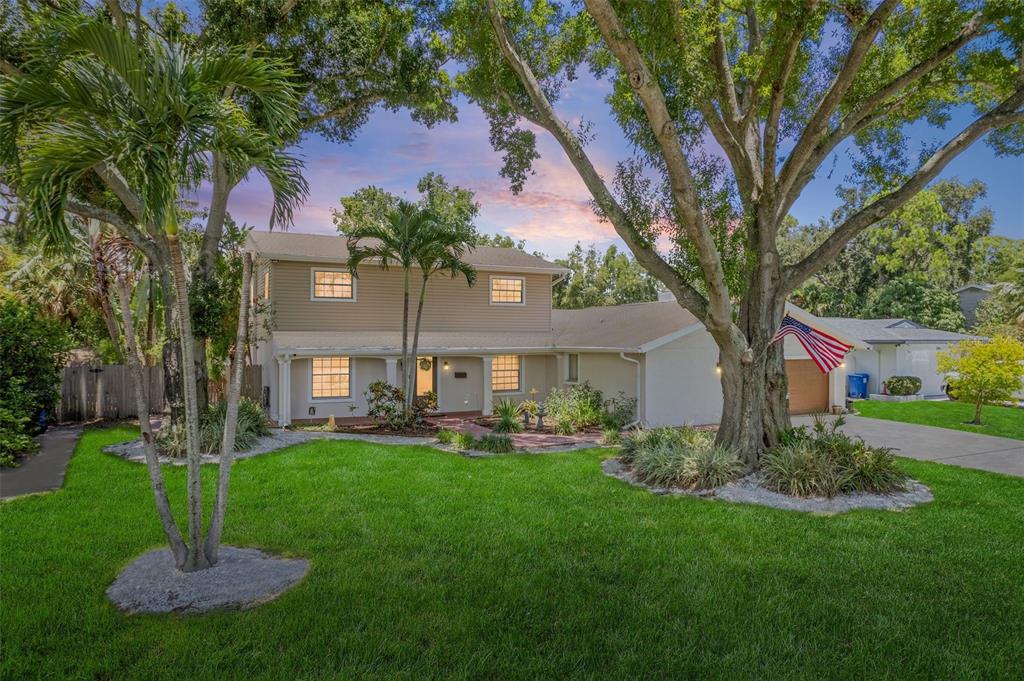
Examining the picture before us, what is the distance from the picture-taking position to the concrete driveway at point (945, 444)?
1087cm

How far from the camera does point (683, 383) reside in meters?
15.8

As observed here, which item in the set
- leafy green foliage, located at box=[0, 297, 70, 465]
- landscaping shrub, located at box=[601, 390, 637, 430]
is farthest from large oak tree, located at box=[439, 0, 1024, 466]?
leafy green foliage, located at box=[0, 297, 70, 465]

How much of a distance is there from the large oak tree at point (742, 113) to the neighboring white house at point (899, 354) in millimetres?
14921

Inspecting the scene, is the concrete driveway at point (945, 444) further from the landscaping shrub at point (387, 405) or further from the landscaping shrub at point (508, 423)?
the landscaping shrub at point (387, 405)

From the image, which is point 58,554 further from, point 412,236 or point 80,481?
point 412,236

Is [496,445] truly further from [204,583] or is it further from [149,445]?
[149,445]

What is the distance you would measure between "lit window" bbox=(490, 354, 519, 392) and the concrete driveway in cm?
856

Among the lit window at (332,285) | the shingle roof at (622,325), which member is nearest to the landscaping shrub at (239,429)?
the lit window at (332,285)

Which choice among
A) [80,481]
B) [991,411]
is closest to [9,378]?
[80,481]

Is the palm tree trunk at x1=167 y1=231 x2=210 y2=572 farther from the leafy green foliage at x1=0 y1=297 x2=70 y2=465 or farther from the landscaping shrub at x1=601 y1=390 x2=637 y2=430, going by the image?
the landscaping shrub at x1=601 y1=390 x2=637 y2=430

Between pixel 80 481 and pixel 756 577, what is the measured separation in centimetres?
957

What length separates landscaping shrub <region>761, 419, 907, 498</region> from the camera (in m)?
8.26

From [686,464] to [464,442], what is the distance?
202 inches

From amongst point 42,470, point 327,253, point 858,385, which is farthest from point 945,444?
point 42,470
